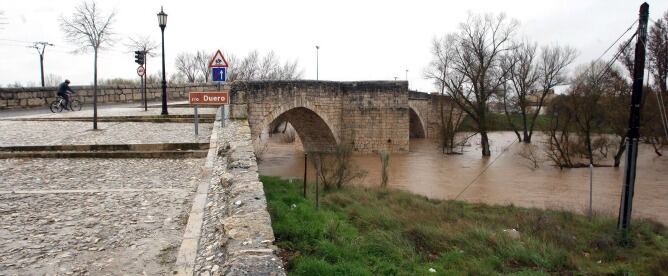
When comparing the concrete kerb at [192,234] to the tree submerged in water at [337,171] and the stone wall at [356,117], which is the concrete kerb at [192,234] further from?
the stone wall at [356,117]

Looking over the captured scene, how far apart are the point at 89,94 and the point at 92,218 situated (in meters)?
16.0

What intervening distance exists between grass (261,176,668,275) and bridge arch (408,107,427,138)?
24.8 meters

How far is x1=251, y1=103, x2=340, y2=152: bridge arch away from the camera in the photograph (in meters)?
20.9

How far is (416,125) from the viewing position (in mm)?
38781

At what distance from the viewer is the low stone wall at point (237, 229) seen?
3244mm

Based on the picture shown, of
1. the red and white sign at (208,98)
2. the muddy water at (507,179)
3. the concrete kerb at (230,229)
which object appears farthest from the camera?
the muddy water at (507,179)

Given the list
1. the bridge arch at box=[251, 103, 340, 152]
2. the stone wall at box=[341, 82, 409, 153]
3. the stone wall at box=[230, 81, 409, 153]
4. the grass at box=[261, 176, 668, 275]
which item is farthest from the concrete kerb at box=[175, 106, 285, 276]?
the stone wall at box=[341, 82, 409, 153]

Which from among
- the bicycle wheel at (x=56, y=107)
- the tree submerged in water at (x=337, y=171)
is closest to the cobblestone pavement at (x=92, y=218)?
the tree submerged in water at (x=337, y=171)

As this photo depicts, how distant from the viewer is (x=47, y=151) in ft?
26.3

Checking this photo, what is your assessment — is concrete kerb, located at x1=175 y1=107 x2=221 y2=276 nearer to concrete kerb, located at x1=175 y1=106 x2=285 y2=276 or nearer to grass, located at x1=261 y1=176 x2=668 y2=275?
concrete kerb, located at x1=175 y1=106 x2=285 y2=276

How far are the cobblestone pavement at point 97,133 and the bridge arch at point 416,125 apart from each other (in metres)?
26.1

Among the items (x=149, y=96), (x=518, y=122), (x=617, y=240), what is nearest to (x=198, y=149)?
(x=617, y=240)

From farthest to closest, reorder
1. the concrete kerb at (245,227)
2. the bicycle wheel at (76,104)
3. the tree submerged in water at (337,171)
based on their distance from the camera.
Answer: the bicycle wheel at (76,104) < the tree submerged in water at (337,171) < the concrete kerb at (245,227)

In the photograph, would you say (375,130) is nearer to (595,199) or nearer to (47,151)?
(595,199)
